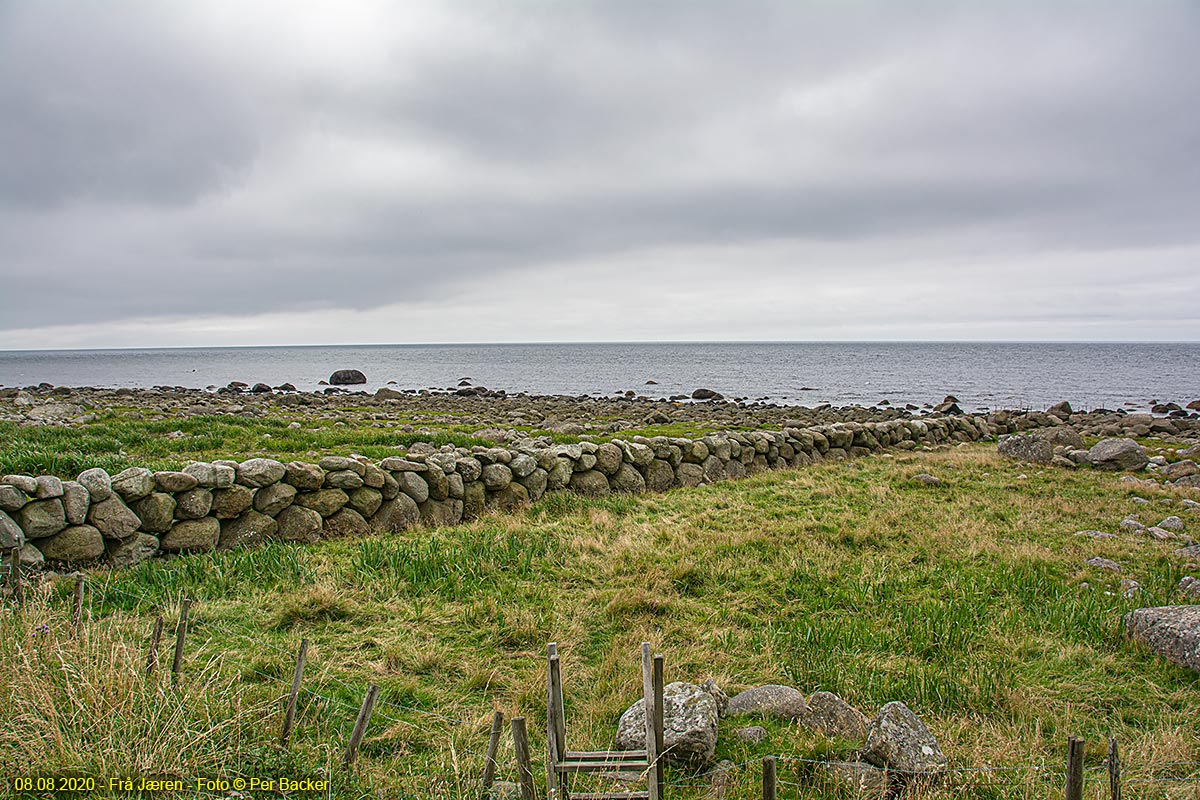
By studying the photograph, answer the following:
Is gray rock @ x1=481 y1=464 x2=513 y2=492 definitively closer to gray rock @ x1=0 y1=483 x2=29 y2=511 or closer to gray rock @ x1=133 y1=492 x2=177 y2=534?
gray rock @ x1=133 y1=492 x2=177 y2=534

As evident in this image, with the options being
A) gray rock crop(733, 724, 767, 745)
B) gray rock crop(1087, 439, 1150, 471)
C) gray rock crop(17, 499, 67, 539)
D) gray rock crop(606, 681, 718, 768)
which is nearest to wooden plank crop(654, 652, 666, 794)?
gray rock crop(606, 681, 718, 768)

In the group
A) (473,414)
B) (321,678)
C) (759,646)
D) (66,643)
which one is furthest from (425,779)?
(473,414)

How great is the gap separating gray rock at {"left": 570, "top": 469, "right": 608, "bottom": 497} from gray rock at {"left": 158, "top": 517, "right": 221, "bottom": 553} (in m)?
4.77

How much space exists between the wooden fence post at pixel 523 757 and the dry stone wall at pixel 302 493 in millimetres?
5403

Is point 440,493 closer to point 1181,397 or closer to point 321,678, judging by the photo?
point 321,678

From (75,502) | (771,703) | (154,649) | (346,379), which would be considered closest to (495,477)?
(75,502)

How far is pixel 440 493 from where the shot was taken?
8844 millimetres

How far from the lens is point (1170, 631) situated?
5.06 meters

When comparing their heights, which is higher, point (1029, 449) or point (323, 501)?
point (323, 501)

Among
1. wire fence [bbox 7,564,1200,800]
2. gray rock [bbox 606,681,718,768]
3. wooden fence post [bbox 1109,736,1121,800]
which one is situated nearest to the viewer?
wooden fence post [bbox 1109,736,1121,800]

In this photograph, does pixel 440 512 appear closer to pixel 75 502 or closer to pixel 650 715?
pixel 75 502

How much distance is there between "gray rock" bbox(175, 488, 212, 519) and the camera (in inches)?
272

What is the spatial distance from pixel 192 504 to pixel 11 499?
4.60 ft

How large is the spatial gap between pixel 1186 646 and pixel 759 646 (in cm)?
301
